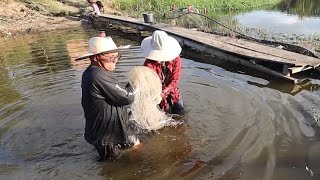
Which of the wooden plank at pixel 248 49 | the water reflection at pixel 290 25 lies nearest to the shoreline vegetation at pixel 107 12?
the water reflection at pixel 290 25

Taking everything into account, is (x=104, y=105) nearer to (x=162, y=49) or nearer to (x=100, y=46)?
(x=100, y=46)

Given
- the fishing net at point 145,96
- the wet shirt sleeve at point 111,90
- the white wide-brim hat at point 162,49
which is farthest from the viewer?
the white wide-brim hat at point 162,49

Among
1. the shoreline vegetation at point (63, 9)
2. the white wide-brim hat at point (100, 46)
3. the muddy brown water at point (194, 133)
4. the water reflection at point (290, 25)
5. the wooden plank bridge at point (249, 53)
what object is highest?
the white wide-brim hat at point (100, 46)

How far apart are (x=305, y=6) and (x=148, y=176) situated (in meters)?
21.0

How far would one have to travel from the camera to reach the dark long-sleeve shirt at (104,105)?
4113 mm

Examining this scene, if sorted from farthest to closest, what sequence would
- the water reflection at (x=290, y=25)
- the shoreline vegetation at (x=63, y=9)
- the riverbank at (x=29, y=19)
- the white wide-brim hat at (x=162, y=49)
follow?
1. the shoreline vegetation at (x=63, y=9)
2. the riverbank at (x=29, y=19)
3. the water reflection at (x=290, y=25)
4. the white wide-brim hat at (x=162, y=49)

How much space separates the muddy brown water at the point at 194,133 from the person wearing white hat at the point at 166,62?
409 mm

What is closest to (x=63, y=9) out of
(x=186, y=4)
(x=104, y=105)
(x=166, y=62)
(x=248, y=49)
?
(x=186, y=4)

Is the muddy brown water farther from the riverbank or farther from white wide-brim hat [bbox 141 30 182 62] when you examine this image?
the riverbank

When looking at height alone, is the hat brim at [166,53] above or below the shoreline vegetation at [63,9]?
above

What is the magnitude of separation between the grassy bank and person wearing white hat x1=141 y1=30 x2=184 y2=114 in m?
17.7

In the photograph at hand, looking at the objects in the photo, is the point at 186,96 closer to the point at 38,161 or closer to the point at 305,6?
the point at 38,161

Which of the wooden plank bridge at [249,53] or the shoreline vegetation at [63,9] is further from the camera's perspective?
the shoreline vegetation at [63,9]

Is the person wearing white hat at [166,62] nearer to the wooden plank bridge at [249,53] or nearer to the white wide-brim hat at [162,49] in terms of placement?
the white wide-brim hat at [162,49]
